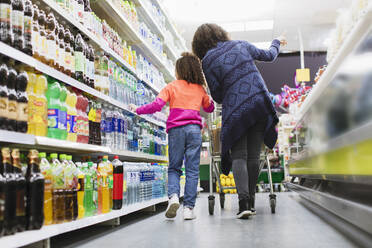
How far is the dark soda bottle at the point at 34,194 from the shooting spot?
162 cm

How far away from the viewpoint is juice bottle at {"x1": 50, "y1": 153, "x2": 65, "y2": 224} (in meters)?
1.88

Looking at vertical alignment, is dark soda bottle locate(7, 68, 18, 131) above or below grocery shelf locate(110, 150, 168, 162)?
above

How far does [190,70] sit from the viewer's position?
314 centimetres

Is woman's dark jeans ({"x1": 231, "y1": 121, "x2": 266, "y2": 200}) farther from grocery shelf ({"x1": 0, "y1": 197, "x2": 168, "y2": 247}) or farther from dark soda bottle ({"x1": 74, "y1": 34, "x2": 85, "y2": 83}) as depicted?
dark soda bottle ({"x1": 74, "y1": 34, "x2": 85, "y2": 83})

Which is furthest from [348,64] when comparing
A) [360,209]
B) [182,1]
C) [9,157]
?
[182,1]

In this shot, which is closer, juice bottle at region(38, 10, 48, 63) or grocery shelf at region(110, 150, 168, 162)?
juice bottle at region(38, 10, 48, 63)

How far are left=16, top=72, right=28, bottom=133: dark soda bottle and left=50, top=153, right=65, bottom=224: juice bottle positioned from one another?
1.09ft

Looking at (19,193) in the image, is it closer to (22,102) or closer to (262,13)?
(22,102)

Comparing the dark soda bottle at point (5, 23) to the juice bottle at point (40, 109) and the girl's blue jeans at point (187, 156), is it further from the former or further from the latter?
the girl's blue jeans at point (187, 156)

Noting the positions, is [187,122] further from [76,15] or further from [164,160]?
[164,160]

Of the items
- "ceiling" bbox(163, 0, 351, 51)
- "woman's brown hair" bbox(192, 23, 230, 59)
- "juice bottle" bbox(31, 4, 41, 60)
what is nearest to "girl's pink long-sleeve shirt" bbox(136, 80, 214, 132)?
"woman's brown hair" bbox(192, 23, 230, 59)

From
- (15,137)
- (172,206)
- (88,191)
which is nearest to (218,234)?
(172,206)

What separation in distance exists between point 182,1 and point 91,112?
241 inches

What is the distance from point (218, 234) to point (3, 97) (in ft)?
4.49
